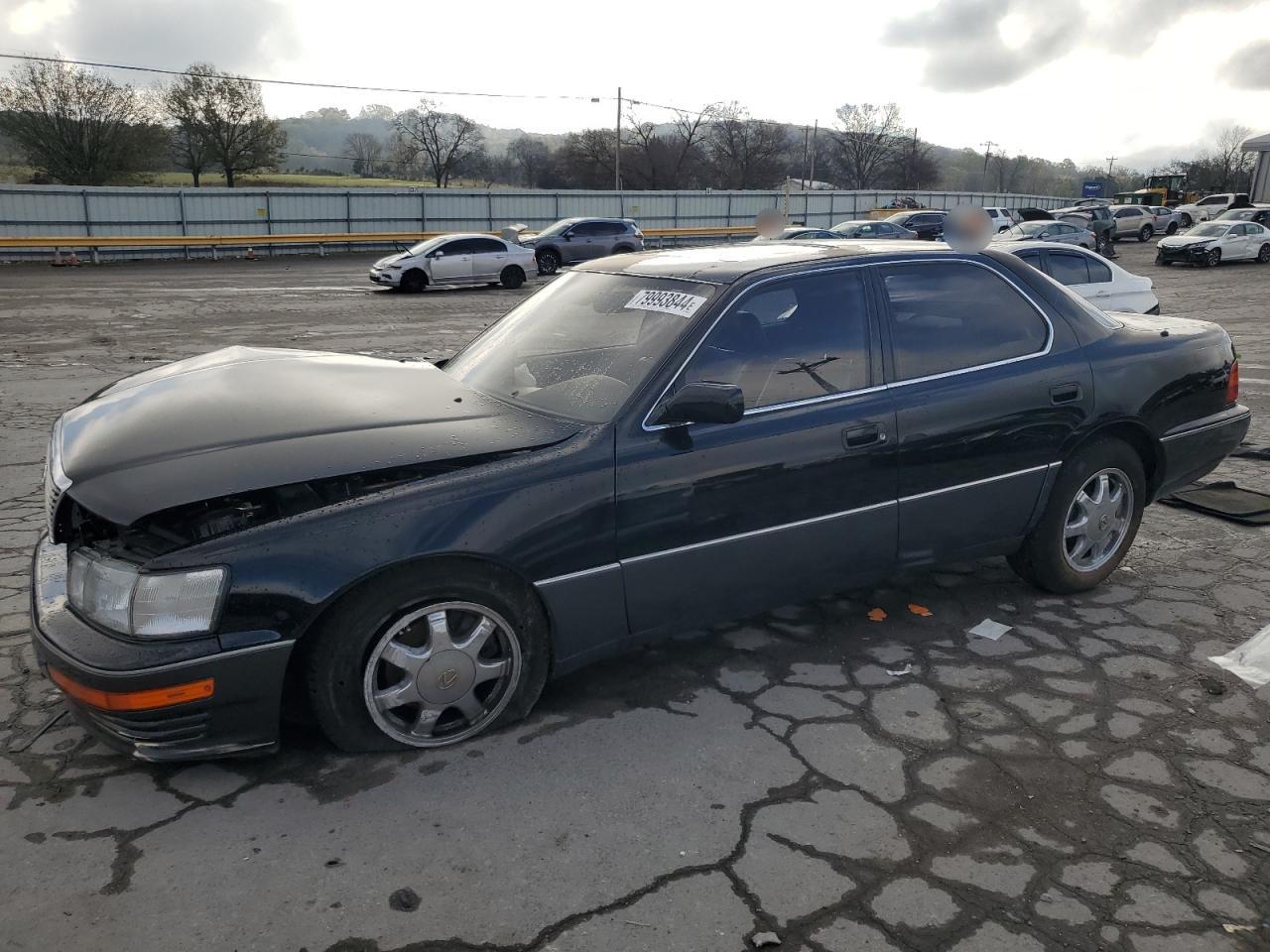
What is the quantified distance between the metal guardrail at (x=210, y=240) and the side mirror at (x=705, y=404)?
80.9ft

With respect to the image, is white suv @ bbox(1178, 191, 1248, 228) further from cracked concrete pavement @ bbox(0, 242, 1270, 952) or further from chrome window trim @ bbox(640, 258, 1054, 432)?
cracked concrete pavement @ bbox(0, 242, 1270, 952)

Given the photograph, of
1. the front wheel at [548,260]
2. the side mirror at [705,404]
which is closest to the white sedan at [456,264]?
the front wheel at [548,260]

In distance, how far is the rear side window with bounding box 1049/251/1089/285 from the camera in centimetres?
1081

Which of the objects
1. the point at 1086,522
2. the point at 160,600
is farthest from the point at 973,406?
the point at 160,600

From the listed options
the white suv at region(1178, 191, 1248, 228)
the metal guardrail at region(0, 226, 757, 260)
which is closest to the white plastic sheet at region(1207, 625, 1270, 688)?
the metal guardrail at region(0, 226, 757, 260)


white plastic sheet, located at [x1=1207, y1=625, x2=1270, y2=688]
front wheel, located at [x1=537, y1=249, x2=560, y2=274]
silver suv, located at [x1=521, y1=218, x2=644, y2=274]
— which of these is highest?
silver suv, located at [x1=521, y1=218, x2=644, y2=274]

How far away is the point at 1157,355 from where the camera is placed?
4.46 metres

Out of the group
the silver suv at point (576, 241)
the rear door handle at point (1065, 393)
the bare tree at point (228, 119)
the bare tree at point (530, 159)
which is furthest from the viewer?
the bare tree at point (530, 159)

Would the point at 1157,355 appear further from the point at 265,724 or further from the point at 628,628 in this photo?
the point at 265,724

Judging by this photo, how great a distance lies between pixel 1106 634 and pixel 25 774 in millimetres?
4204

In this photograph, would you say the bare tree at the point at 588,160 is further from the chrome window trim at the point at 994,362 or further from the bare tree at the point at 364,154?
the chrome window trim at the point at 994,362

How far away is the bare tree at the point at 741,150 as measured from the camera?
278ft

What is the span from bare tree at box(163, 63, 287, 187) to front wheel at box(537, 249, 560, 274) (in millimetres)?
34685

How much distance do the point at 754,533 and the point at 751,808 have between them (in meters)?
1.01
